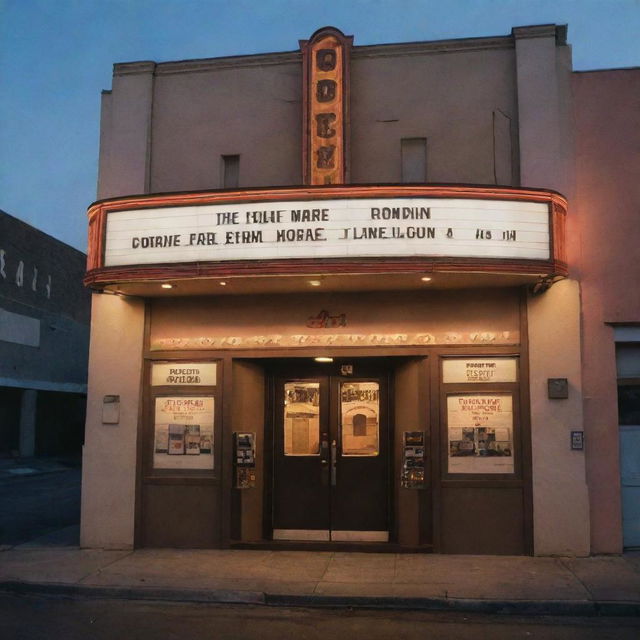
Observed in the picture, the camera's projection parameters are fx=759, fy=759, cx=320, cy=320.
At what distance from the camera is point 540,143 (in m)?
10.5

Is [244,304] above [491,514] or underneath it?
above

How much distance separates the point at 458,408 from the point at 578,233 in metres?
2.90

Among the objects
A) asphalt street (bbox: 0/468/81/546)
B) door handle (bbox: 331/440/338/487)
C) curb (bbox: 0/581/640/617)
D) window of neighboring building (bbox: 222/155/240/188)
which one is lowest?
curb (bbox: 0/581/640/617)

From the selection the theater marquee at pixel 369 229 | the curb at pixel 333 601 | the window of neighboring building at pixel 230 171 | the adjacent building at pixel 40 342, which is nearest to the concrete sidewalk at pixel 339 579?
the curb at pixel 333 601

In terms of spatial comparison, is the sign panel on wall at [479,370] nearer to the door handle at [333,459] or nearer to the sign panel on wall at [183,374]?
the door handle at [333,459]

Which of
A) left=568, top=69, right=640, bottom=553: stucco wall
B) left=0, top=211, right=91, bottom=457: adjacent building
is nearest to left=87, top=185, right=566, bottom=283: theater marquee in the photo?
left=568, top=69, right=640, bottom=553: stucco wall

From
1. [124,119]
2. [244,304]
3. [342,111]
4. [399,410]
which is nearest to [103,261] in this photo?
[244,304]

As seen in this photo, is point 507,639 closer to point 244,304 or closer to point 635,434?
point 635,434

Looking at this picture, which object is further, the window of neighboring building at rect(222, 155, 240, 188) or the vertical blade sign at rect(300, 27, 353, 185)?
the window of neighboring building at rect(222, 155, 240, 188)

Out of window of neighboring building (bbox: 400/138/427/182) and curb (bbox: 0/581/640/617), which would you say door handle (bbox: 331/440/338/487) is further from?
window of neighboring building (bbox: 400/138/427/182)

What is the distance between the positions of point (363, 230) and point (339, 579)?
417 centimetres

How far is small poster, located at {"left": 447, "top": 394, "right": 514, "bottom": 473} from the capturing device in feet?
33.8

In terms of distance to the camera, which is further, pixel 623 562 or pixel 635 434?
pixel 635 434

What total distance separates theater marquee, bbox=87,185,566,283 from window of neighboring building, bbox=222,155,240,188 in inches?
A: 75.4
